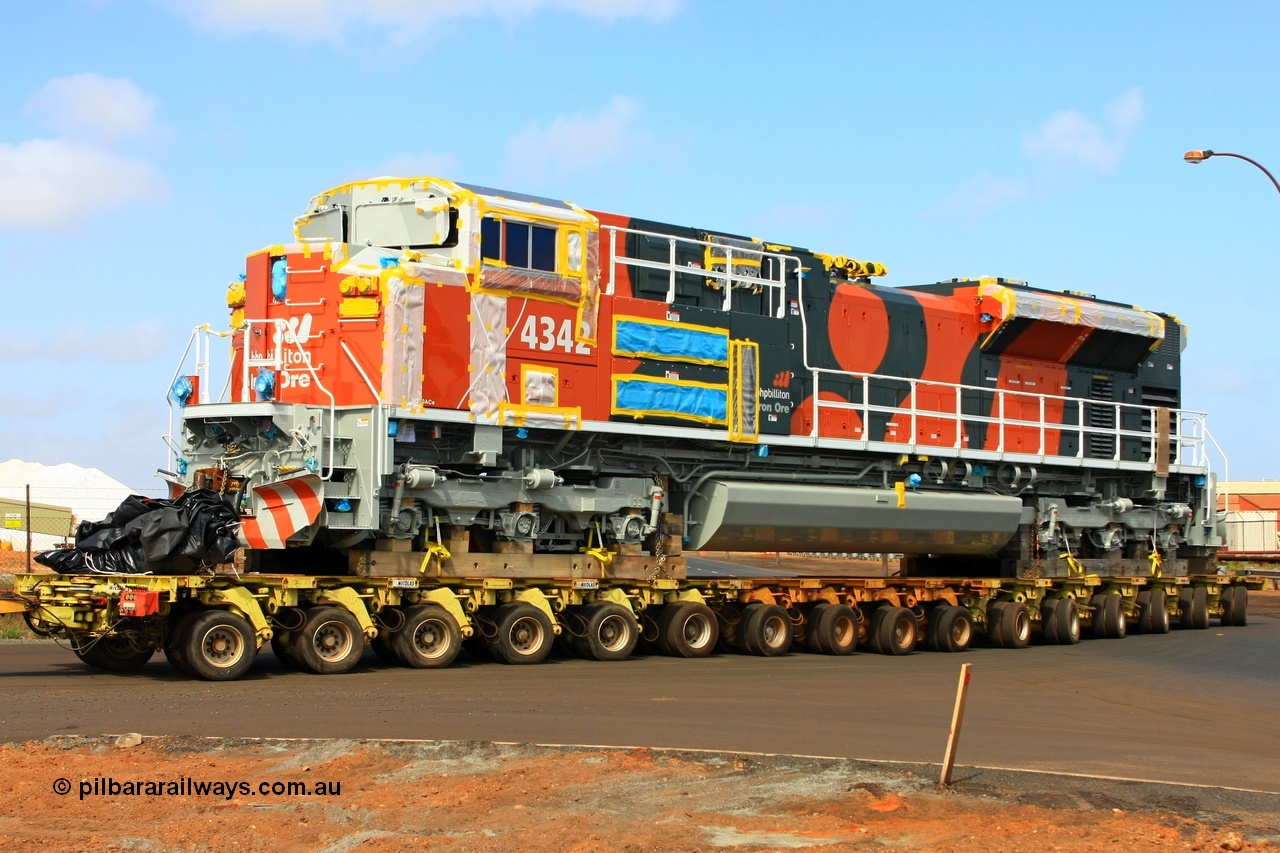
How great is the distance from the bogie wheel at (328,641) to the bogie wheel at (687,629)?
208 inches

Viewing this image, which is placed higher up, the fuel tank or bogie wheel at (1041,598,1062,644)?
the fuel tank

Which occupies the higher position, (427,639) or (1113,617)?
(427,639)

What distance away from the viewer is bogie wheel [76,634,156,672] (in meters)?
17.7

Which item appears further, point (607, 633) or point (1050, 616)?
point (1050, 616)

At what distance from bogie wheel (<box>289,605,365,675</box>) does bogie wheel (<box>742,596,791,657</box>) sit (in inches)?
271

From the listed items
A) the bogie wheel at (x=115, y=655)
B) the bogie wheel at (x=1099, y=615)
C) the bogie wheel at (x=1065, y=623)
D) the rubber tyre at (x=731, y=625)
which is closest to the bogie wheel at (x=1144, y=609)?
the bogie wheel at (x=1099, y=615)

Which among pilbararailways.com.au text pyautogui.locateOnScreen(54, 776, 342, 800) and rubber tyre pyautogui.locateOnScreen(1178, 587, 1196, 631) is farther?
rubber tyre pyautogui.locateOnScreen(1178, 587, 1196, 631)

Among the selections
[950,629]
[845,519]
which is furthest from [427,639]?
[950,629]

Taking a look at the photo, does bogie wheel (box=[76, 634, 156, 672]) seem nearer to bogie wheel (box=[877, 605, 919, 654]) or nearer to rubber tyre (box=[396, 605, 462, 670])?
rubber tyre (box=[396, 605, 462, 670])

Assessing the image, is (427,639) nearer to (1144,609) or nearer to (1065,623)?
(1065,623)

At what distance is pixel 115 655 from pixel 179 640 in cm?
181

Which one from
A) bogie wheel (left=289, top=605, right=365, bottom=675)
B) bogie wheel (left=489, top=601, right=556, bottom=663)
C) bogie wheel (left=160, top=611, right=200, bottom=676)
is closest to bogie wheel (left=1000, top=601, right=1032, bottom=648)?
bogie wheel (left=489, top=601, right=556, bottom=663)

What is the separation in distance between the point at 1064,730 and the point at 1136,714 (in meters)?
2.32

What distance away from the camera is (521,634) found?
19.4 m
